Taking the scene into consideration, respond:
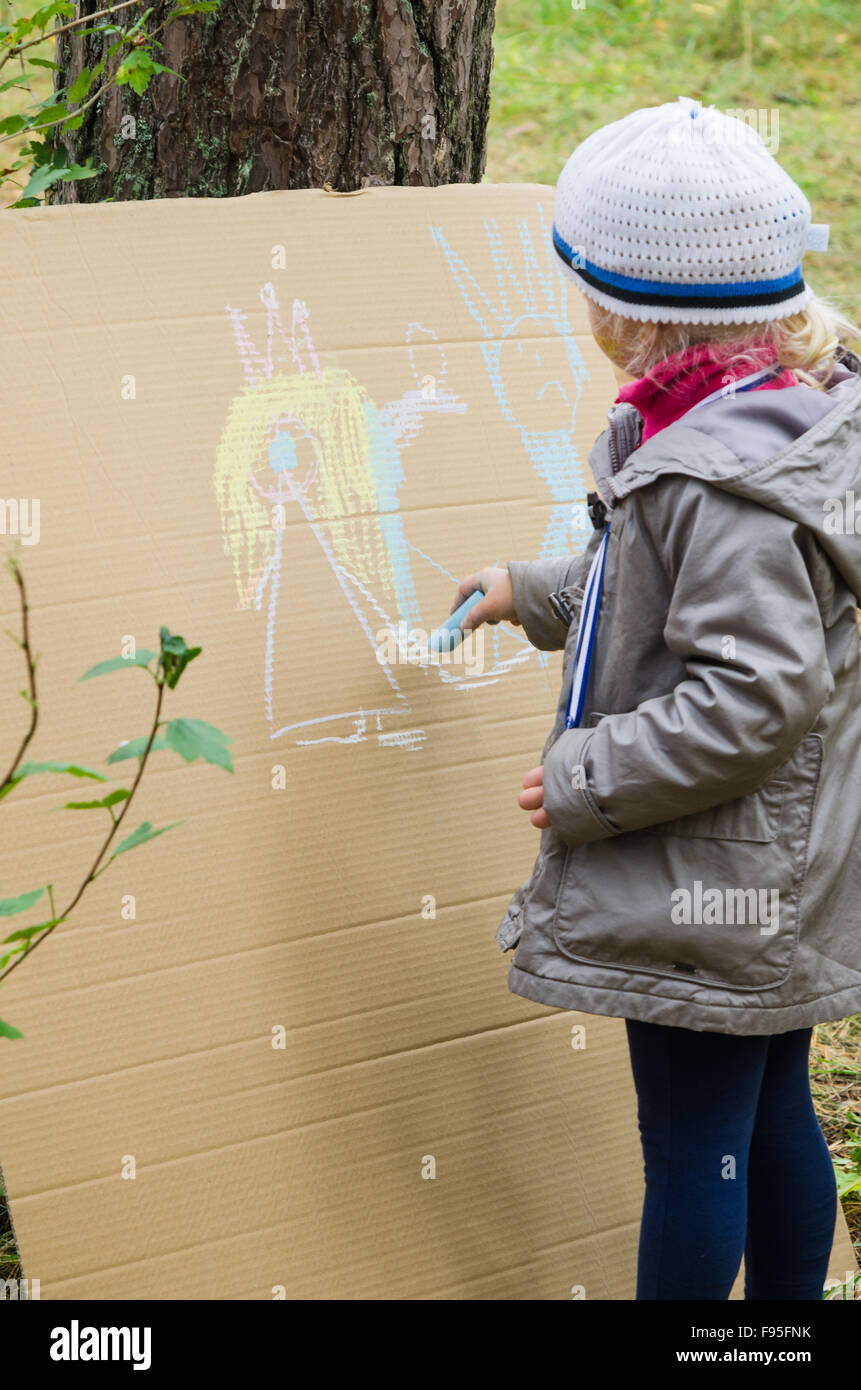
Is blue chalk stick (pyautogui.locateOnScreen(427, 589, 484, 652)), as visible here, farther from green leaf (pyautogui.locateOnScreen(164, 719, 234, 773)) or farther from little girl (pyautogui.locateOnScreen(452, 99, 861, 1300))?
green leaf (pyautogui.locateOnScreen(164, 719, 234, 773))

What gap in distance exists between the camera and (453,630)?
5.07 ft

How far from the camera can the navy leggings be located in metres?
1.27

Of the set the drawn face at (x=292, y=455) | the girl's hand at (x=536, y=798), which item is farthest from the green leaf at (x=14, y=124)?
the girl's hand at (x=536, y=798)

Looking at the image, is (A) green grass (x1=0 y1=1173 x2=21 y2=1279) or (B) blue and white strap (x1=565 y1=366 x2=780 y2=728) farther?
(A) green grass (x1=0 y1=1173 x2=21 y2=1279)

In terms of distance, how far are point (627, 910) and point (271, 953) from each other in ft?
1.40

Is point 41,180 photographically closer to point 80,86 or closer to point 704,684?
point 80,86

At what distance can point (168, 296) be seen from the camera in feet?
5.13

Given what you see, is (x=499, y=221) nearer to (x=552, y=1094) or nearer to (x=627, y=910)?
(x=627, y=910)

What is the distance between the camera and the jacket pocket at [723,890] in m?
1.21

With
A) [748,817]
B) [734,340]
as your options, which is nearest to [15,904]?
[748,817]

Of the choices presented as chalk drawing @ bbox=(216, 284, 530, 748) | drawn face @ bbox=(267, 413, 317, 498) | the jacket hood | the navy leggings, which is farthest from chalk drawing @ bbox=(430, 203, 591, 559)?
the navy leggings

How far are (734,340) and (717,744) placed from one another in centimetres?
36

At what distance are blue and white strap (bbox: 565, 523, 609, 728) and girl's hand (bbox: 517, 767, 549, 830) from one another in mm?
67

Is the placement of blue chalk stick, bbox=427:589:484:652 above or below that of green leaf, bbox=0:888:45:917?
below
